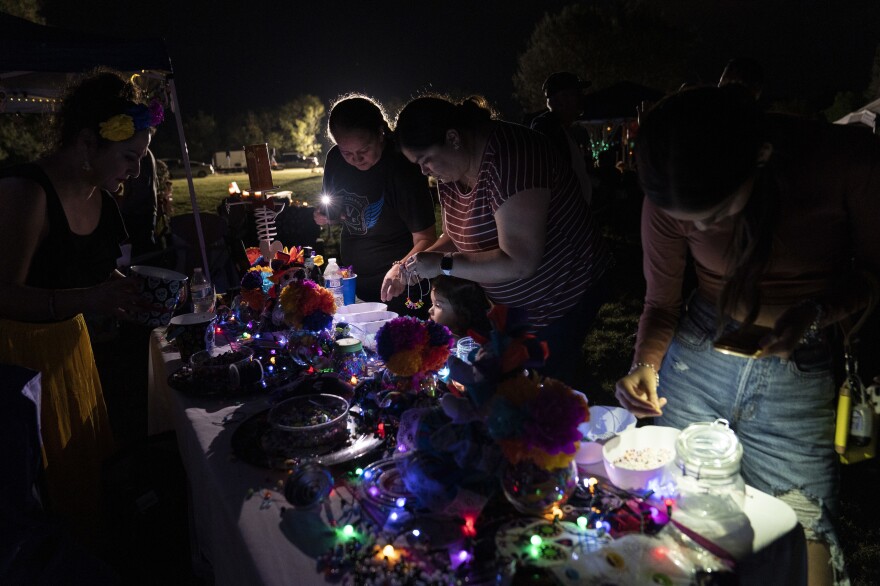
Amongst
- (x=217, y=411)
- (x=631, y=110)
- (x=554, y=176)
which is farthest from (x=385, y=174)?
(x=631, y=110)

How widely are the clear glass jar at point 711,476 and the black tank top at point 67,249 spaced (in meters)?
2.17

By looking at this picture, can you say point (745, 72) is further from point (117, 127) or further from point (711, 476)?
point (117, 127)

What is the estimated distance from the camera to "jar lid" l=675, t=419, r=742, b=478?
1105 mm

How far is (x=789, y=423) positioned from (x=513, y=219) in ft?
3.10

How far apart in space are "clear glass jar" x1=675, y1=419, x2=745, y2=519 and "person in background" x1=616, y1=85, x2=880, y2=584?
0.23 meters

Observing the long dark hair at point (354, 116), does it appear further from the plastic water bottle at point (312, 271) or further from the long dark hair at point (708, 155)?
the long dark hair at point (708, 155)

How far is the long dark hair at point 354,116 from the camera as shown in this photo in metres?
2.56

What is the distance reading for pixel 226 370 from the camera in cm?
201

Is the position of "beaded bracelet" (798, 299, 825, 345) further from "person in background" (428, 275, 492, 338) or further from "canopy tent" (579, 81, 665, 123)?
"canopy tent" (579, 81, 665, 123)

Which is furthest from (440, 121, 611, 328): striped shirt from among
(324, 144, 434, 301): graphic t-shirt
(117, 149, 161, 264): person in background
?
(117, 149, 161, 264): person in background

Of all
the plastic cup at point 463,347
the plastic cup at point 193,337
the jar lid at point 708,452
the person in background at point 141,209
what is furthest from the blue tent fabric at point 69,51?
the jar lid at point 708,452

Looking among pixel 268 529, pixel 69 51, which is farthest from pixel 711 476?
pixel 69 51

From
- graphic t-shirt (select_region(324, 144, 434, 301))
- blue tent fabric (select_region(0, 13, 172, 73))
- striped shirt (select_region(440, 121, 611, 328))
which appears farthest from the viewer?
blue tent fabric (select_region(0, 13, 172, 73))

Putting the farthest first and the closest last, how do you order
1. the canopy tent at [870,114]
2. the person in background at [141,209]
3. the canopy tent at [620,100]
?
the canopy tent at [620,100] < the canopy tent at [870,114] < the person in background at [141,209]
